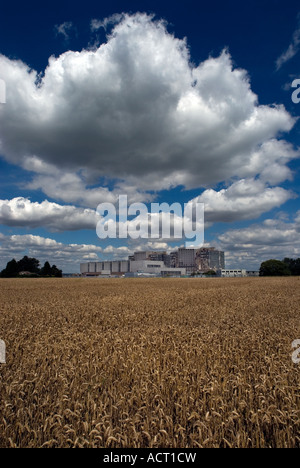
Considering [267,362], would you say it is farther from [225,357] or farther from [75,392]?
[75,392]

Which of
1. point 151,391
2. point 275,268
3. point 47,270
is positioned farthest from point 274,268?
point 151,391

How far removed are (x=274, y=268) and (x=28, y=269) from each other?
141 metres

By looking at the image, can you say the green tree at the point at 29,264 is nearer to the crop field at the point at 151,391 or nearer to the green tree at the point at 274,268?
the green tree at the point at 274,268

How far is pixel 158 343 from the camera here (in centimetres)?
901

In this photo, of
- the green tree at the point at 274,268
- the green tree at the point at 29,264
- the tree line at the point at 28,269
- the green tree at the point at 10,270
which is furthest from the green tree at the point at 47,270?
the green tree at the point at 274,268

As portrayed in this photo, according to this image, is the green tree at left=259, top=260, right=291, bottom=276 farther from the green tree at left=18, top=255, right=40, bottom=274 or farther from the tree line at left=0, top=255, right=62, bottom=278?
the green tree at left=18, top=255, right=40, bottom=274

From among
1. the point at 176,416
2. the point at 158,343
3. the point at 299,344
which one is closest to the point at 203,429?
the point at 176,416

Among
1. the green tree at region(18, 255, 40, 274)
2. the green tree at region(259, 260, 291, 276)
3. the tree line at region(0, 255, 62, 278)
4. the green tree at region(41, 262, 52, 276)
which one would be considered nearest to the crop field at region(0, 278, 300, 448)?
the tree line at region(0, 255, 62, 278)

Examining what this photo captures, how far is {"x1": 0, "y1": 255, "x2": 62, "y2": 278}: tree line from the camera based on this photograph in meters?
137

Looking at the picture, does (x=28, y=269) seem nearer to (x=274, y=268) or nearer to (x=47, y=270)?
(x=47, y=270)

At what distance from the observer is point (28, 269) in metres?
172
